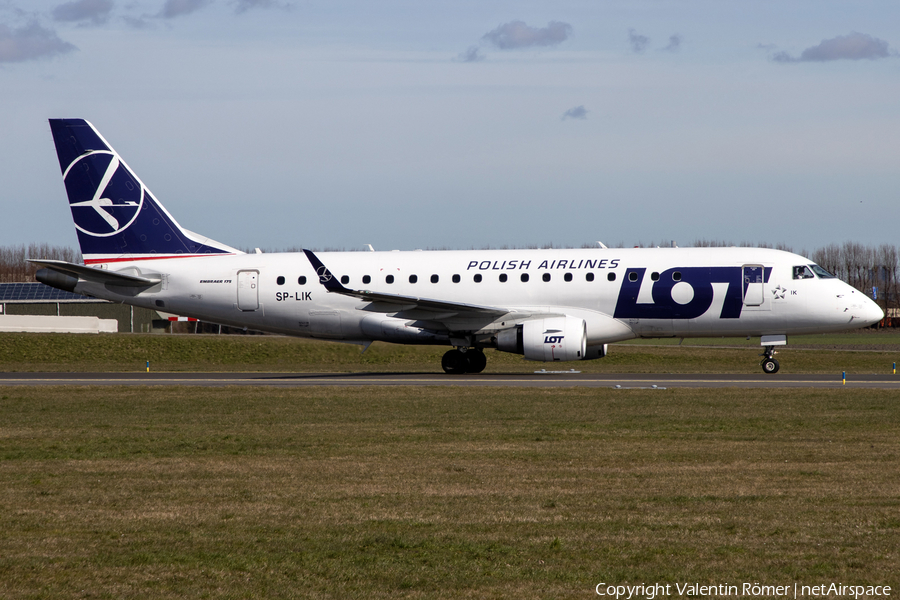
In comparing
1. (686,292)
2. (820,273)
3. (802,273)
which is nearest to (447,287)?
(686,292)

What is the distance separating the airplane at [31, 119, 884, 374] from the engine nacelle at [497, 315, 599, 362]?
1.7 inches

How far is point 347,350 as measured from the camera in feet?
175

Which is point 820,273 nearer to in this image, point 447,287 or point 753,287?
point 753,287

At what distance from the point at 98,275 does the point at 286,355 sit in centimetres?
2219

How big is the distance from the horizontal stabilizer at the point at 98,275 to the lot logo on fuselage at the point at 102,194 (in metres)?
2.00

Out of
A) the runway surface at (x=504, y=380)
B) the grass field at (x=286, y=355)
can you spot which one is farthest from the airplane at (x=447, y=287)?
the grass field at (x=286, y=355)

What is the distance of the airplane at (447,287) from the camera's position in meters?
30.9

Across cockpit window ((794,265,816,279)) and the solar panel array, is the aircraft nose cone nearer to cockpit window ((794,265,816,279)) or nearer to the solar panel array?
cockpit window ((794,265,816,279))

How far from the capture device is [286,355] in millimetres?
54656

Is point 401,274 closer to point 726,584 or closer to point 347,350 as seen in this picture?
point 347,350

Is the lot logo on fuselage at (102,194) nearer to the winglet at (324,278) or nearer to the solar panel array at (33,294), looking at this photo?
the winglet at (324,278)

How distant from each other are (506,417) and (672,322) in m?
13.3

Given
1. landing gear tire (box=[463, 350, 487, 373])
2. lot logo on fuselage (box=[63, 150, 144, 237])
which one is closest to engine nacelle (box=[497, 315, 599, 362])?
landing gear tire (box=[463, 350, 487, 373])

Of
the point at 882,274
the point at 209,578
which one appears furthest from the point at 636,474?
the point at 882,274
